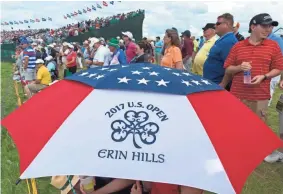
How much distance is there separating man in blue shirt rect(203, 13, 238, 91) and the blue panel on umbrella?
2.33 m

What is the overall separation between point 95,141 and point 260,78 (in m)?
2.63

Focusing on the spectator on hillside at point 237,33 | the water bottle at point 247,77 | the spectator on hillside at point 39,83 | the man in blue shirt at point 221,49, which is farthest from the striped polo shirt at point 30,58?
the water bottle at point 247,77

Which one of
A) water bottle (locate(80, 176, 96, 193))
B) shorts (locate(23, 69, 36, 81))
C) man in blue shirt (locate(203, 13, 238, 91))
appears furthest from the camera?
shorts (locate(23, 69, 36, 81))

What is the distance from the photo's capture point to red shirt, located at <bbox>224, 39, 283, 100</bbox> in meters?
4.15

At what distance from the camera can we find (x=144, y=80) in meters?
2.22

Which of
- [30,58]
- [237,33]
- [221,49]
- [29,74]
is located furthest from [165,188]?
[30,58]

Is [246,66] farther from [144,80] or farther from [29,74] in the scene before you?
[29,74]

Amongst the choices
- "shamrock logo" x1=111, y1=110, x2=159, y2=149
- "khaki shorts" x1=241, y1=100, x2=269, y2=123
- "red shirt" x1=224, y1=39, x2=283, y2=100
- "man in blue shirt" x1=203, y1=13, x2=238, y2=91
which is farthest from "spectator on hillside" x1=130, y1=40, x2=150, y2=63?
"shamrock logo" x1=111, y1=110, x2=159, y2=149

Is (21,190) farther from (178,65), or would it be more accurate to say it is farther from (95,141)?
(178,65)

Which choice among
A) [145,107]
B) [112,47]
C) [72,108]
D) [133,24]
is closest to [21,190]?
[72,108]

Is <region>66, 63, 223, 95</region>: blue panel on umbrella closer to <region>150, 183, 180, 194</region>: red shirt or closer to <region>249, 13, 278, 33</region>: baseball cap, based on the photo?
<region>150, 183, 180, 194</region>: red shirt

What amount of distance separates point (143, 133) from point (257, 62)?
2575mm

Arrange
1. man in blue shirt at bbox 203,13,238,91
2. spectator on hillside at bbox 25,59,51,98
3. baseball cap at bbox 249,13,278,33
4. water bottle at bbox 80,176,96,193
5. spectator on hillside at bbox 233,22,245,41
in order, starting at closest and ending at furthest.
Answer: water bottle at bbox 80,176,96,193 → baseball cap at bbox 249,13,278,33 → man in blue shirt at bbox 203,13,238,91 → spectator on hillside at bbox 233,22,245,41 → spectator on hillside at bbox 25,59,51,98

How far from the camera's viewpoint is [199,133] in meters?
2.14
